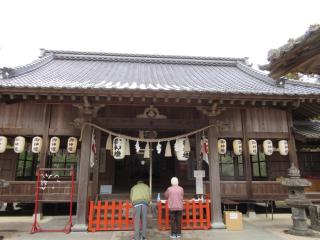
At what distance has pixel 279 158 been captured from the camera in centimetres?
1263

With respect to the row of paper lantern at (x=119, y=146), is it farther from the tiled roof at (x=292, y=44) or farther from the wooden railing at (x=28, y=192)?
the tiled roof at (x=292, y=44)

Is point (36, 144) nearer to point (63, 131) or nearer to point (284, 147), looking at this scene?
point (63, 131)

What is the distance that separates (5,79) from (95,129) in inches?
192

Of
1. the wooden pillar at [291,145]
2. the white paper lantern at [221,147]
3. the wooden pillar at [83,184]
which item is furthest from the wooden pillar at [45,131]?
the wooden pillar at [291,145]

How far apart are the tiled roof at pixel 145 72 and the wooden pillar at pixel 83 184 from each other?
9.31 feet

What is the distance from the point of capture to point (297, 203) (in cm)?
784

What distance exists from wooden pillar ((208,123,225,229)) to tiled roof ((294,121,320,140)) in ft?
12.5

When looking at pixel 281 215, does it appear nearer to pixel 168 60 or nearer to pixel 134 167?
pixel 134 167

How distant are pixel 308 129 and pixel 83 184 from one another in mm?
10046

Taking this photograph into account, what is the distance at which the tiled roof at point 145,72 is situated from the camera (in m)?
10.9

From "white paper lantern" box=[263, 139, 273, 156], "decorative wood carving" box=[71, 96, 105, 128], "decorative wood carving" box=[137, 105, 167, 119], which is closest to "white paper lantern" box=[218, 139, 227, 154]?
"white paper lantern" box=[263, 139, 273, 156]

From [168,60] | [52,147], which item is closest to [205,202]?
[52,147]

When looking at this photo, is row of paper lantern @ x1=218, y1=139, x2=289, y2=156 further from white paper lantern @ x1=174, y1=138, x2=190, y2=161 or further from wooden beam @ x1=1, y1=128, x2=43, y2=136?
wooden beam @ x1=1, y1=128, x2=43, y2=136

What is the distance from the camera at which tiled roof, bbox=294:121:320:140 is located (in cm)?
995
